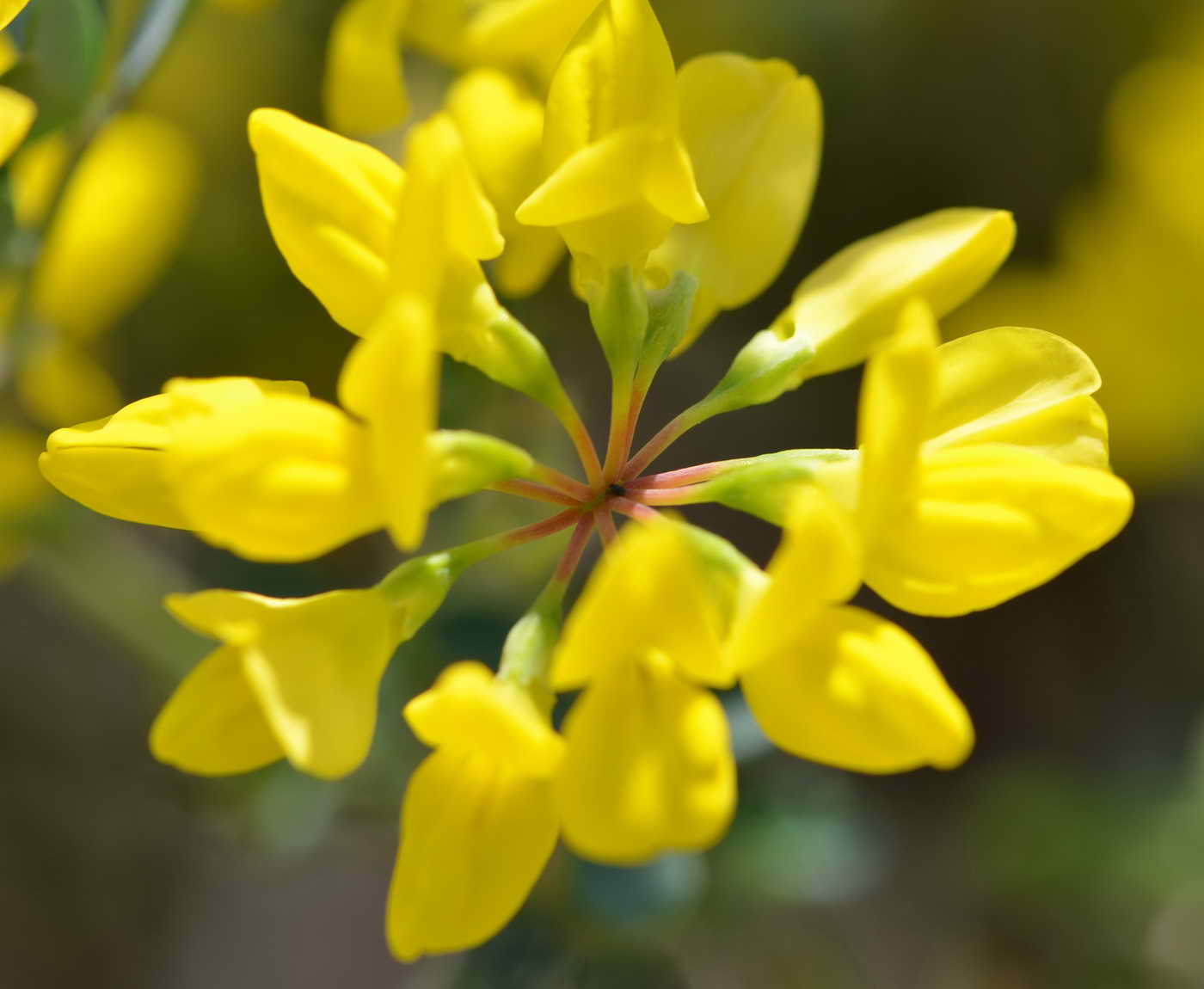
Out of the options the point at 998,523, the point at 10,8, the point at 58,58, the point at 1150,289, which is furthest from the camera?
the point at 1150,289

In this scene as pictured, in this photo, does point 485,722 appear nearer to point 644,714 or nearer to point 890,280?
point 644,714

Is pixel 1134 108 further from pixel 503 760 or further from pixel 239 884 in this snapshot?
pixel 239 884

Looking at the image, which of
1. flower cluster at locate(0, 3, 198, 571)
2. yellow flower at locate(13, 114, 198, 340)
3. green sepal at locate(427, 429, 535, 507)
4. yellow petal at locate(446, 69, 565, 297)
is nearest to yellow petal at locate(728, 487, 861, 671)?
green sepal at locate(427, 429, 535, 507)

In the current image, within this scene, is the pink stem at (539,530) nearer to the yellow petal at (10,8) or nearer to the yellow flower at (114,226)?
the yellow petal at (10,8)

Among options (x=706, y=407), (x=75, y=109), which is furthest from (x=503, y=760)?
(x=75, y=109)

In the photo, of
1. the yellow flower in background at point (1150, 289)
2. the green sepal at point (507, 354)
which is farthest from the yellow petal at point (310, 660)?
the yellow flower in background at point (1150, 289)

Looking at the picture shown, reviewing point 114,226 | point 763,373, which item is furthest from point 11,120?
point 114,226
